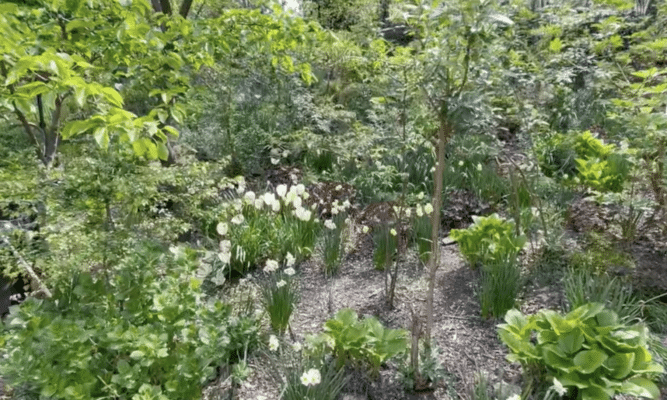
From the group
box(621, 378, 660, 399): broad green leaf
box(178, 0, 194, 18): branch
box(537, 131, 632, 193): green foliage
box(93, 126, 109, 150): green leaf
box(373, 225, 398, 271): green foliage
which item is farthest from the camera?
box(178, 0, 194, 18): branch

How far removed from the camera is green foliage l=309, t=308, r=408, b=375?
2025 mm

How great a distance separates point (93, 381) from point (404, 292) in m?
1.80

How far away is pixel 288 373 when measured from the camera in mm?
1967

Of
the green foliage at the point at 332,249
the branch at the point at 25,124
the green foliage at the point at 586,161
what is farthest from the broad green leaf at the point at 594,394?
the branch at the point at 25,124

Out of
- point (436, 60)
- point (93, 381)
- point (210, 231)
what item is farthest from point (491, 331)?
point (210, 231)

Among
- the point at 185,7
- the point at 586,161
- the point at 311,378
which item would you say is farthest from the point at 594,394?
the point at 185,7

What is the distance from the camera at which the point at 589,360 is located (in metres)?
1.75

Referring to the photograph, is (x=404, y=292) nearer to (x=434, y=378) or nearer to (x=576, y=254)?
(x=434, y=378)

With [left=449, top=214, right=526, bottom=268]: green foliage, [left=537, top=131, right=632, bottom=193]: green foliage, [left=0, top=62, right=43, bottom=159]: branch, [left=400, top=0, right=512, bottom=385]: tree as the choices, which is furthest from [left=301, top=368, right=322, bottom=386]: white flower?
[left=537, top=131, right=632, bottom=193]: green foliage

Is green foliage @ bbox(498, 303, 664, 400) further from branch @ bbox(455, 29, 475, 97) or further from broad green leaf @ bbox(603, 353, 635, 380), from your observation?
Result: branch @ bbox(455, 29, 475, 97)

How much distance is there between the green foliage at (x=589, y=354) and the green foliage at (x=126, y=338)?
133 cm

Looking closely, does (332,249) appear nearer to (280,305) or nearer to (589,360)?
(280,305)

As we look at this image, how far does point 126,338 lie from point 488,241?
2063 millimetres

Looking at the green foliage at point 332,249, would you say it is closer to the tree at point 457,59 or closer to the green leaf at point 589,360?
the tree at point 457,59
